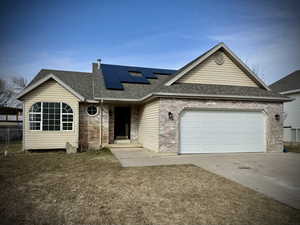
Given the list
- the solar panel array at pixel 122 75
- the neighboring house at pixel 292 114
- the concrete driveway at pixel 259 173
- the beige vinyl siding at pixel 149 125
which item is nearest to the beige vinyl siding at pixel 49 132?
the solar panel array at pixel 122 75

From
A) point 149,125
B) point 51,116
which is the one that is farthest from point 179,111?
point 51,116

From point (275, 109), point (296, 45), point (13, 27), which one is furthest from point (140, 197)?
point (275, 109)

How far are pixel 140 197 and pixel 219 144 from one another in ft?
23.8

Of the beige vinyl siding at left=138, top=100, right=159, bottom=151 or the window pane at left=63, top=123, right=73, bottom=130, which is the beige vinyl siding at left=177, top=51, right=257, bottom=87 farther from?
the window pane at left=63, top=123, right=73, bottom=130

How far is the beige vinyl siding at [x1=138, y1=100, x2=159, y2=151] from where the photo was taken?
10.0 metres

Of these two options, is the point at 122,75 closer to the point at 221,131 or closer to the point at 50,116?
the point at 50,116

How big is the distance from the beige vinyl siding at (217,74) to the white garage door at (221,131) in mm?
2051

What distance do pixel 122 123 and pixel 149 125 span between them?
3026mm

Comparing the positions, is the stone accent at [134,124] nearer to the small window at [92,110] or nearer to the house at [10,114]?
the small window at [92,110]

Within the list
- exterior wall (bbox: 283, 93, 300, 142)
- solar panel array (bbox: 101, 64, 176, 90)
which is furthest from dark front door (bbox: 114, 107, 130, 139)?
exterior wall (bbox: 283, 93, 300, 142)

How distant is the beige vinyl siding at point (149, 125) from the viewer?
10.0 metres

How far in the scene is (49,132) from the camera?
36.2 feet

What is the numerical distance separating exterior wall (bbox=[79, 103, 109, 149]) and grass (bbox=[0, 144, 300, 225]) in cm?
531

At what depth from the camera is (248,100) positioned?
35.4 ft
